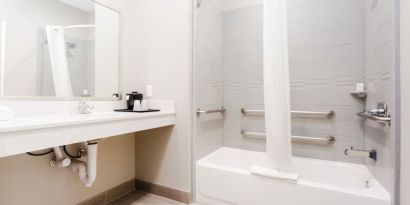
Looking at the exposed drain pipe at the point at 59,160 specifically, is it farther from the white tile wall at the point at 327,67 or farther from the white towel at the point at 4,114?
the white tile wall at the point at 327,67

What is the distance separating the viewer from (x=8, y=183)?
113 cm

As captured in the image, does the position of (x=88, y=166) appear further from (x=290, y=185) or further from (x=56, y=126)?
(x=290, y=185)

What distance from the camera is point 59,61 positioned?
1.42 meters

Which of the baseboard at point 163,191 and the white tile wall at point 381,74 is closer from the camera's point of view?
the white tile wall at point 381,74

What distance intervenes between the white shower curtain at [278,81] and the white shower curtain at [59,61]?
1411 millimetres

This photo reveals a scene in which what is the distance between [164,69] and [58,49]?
0.77 metres

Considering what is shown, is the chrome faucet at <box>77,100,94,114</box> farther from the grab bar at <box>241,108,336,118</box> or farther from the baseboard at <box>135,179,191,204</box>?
the grab bar at <box>241,108,336,118</box>

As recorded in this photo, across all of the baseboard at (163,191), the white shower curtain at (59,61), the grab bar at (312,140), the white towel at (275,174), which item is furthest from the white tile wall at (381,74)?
the white shower curtain at (59,61)

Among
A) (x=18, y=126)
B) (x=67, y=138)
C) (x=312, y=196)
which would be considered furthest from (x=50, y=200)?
(x=312, y=196)

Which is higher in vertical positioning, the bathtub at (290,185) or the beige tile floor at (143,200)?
the bathtub at (290,185)

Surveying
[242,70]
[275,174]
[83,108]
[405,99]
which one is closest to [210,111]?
[242,70]

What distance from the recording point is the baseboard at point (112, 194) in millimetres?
1586

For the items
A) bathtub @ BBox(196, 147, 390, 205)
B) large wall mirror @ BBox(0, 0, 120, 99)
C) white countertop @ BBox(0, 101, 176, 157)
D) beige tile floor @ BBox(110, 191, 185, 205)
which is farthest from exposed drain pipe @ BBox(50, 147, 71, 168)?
bathtub @ BBox(196, 147, 390, 205)

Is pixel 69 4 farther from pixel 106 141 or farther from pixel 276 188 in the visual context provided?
pixel 276 188
